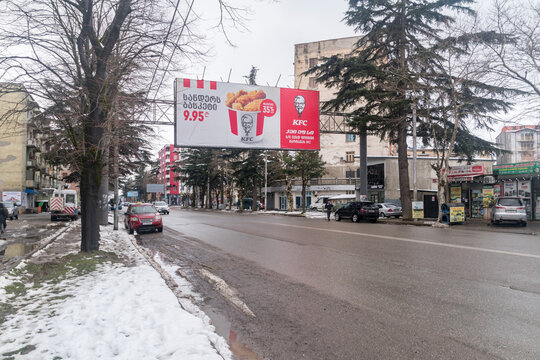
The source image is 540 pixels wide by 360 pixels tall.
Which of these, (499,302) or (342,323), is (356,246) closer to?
(499,302)

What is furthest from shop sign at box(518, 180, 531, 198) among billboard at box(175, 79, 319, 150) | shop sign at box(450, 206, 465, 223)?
billboard at box(175, 79, 319, 150)

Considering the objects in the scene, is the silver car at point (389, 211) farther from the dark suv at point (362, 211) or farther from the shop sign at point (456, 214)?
the shop sign at point (456, 214)

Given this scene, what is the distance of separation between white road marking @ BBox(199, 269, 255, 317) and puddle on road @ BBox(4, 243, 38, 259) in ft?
22.4

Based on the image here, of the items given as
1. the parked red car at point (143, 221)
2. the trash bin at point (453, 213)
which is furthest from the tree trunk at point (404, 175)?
the parked red car at point (143, 221)

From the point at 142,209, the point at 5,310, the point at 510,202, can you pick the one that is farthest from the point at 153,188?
the point at 5,310

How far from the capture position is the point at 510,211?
68.4ft

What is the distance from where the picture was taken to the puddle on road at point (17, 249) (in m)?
11.7

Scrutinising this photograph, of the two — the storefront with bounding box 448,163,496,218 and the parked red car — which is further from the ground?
the storefront with bounding box 448,163,496,218

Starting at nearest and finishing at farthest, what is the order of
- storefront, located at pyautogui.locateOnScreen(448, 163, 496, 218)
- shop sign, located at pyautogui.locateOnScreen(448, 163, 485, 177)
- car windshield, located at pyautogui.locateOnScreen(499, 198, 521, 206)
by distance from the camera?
car windshield, located at pyautogui.locateOnScreen(499, 198, 521, 206)
shop sign, located at pyautogui.locateOnScreen(448, 163, 485, 177)
storefront, located at pyautogui.locateOnScreen(448, 163, 496, 218)

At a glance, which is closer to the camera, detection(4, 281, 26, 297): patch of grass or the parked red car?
detection(4, 281, 26, 297): patch of grass

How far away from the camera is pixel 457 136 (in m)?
24.9

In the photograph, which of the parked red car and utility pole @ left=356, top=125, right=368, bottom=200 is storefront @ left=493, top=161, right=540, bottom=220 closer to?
utility pole @ left=356, top=125, right=368, bottom=200

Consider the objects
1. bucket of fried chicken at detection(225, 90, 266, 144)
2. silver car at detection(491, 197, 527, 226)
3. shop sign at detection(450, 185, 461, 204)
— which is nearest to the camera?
silver car at detection(491, 197, 527, 226)

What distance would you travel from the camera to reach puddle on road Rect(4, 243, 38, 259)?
1173 cm
